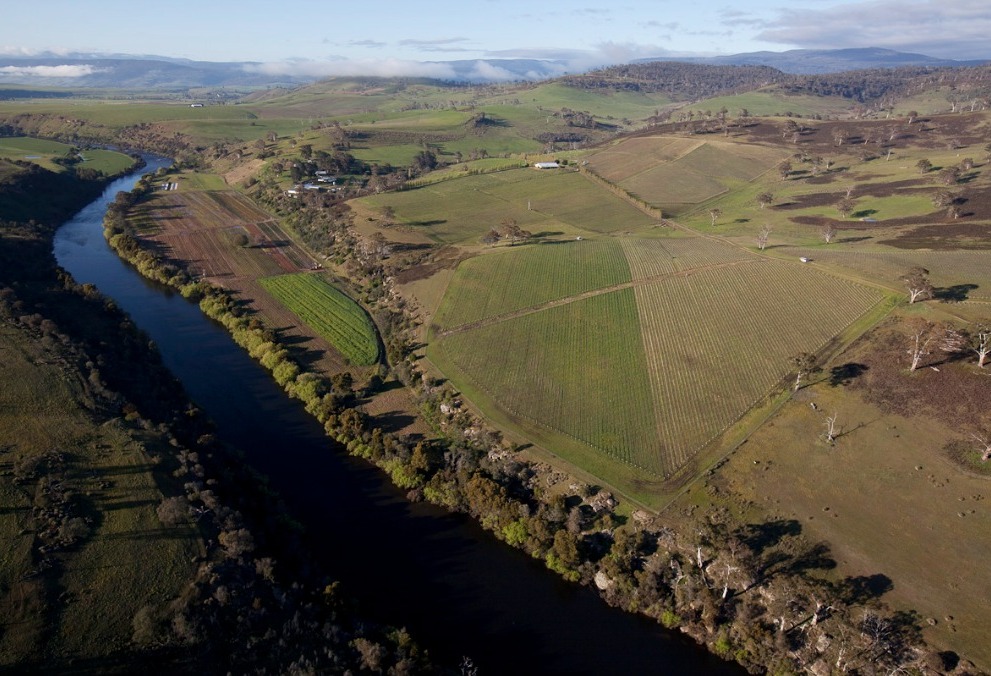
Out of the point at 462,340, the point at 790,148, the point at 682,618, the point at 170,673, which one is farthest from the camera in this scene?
the point at 790,148

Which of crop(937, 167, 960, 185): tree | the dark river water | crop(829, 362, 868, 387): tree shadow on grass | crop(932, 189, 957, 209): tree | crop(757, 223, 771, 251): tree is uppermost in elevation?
crop(937, 167, 960, 185): tree

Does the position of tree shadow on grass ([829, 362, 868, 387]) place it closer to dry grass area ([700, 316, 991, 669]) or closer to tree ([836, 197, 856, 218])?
dry grass area ([700, 316, 991, 669])

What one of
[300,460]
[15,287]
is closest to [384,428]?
[300,460]

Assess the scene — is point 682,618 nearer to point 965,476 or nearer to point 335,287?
point 965,476

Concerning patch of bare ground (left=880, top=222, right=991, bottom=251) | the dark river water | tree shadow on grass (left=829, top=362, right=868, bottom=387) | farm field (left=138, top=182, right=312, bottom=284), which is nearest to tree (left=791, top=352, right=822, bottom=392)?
tree shadow on grass (left=829, top=362, right=868, bottom=387)

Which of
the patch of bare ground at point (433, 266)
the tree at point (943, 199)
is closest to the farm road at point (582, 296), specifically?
the patch of bare ground at point (433, 266)

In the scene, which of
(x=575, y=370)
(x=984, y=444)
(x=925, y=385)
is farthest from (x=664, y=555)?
(x=925, y=385)
